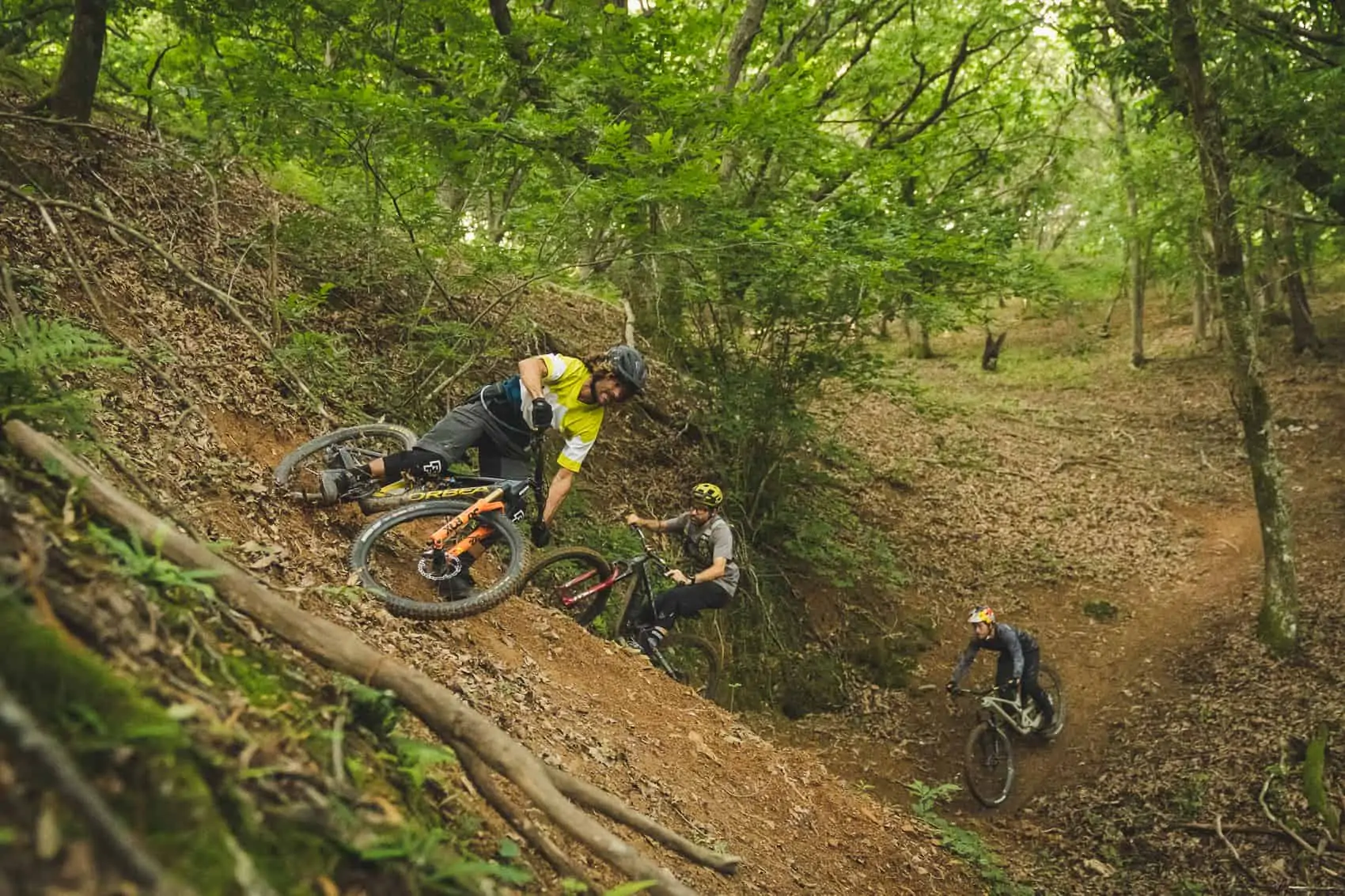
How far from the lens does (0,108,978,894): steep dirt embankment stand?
518cm

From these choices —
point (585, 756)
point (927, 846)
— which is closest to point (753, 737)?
point (927, 846)

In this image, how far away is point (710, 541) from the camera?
9.29m

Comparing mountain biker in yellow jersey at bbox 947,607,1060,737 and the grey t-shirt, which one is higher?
the grey t-shirt

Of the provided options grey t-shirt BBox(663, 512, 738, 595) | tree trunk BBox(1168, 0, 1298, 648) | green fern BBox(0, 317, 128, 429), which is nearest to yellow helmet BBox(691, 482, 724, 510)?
grey t-shirt BBox(663, 512, 738, 595)

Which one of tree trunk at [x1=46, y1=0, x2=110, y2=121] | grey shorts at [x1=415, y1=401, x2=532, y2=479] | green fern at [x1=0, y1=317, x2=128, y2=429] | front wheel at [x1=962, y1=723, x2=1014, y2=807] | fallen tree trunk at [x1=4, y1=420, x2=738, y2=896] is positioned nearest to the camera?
fallen tree trunk at [x1=4, y1=420, x2=738, y2=896]

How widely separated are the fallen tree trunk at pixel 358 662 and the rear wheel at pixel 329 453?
324 centimetres

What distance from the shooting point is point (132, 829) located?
1618 millimetres

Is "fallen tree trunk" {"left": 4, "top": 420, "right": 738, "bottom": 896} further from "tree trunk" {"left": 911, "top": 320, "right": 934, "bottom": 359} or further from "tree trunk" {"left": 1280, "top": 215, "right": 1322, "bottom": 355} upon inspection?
"tree trunk" {"left": 911, "top": 320, "right": 934, "bottom": 359}

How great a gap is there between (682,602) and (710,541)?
0.79 meters

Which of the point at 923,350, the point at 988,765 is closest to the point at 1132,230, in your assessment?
the point at 923,350

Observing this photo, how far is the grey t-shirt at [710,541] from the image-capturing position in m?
9.10

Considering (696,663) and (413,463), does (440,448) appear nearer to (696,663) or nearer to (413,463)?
(413,463)

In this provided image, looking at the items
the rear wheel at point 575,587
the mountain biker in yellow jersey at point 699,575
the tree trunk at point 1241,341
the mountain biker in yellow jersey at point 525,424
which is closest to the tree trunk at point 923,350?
the tree trunk at point 1241,341

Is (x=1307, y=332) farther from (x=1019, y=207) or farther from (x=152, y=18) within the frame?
(x=152, y=18)
